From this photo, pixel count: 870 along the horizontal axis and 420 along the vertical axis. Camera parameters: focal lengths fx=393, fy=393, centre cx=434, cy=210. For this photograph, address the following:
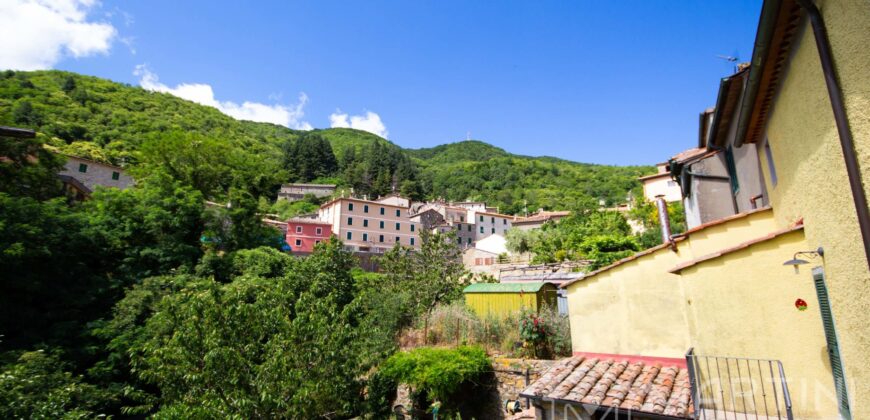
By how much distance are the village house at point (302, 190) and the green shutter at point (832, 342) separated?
269 feet

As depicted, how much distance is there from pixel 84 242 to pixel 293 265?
32.2 feet

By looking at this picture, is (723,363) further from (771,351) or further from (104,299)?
(104,299)

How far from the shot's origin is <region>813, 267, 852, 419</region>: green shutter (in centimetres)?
403

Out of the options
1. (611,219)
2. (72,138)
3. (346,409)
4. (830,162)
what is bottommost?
(346,409)

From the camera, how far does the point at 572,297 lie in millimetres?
10414

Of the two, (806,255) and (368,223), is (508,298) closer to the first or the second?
(806,255)

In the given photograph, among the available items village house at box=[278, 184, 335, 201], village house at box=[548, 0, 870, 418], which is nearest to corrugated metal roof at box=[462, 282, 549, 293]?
village house at box=[548, 0, 870, 418]

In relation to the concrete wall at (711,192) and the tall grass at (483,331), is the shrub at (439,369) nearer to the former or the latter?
the tall grass at (483,331)

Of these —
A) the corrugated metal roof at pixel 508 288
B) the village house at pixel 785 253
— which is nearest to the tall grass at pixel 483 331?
the corrugated metal roof at pixel 508 288

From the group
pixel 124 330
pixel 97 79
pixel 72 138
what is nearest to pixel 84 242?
pixel 124 330

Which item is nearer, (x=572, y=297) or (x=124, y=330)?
(x=572, y=297)

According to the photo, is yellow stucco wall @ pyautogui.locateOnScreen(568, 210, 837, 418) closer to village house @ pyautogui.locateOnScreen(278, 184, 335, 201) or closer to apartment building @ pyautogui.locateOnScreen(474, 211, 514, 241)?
apartment building @ pyautogui.locateOnScreen(474, 211, 514, 241)

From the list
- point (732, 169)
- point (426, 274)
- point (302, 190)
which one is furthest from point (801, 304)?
point (302, 190)

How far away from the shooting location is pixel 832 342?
4.25 m
